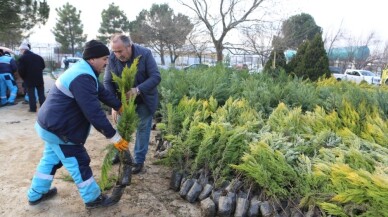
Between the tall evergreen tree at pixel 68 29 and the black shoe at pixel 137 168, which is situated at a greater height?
the tall evergreen tree at pixel 68 29

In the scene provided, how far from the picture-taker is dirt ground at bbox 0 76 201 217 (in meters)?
2.91

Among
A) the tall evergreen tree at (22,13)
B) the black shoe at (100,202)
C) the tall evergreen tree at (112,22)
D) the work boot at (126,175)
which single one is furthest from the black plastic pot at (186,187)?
the tall evergreen tree at (112,22)

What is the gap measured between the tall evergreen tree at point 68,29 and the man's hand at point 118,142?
41.2m

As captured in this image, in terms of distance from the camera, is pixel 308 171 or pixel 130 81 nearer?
pixel 308 171

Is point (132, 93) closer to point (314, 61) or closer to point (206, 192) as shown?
point (206, 192)

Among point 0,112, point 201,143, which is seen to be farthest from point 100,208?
point 0,112

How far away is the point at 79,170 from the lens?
276 centimetres

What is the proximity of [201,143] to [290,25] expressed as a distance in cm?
1532

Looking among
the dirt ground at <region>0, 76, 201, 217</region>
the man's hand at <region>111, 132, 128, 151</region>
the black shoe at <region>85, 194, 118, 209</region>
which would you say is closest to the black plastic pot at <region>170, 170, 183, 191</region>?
the dirt ground at <region>0, 76, 201, 217</region>

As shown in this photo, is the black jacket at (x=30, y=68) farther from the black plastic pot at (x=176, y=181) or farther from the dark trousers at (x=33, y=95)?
the black plastic pot at (x=176, y=181)

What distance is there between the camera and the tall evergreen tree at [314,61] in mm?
9125

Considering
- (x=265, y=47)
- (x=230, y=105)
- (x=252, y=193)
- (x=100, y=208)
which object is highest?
(x=265, y=47)

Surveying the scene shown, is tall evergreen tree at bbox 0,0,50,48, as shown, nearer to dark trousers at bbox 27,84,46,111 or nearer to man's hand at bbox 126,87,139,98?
dark trousers at bbox 27,84,46,111

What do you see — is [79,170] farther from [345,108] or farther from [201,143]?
[345,108]
